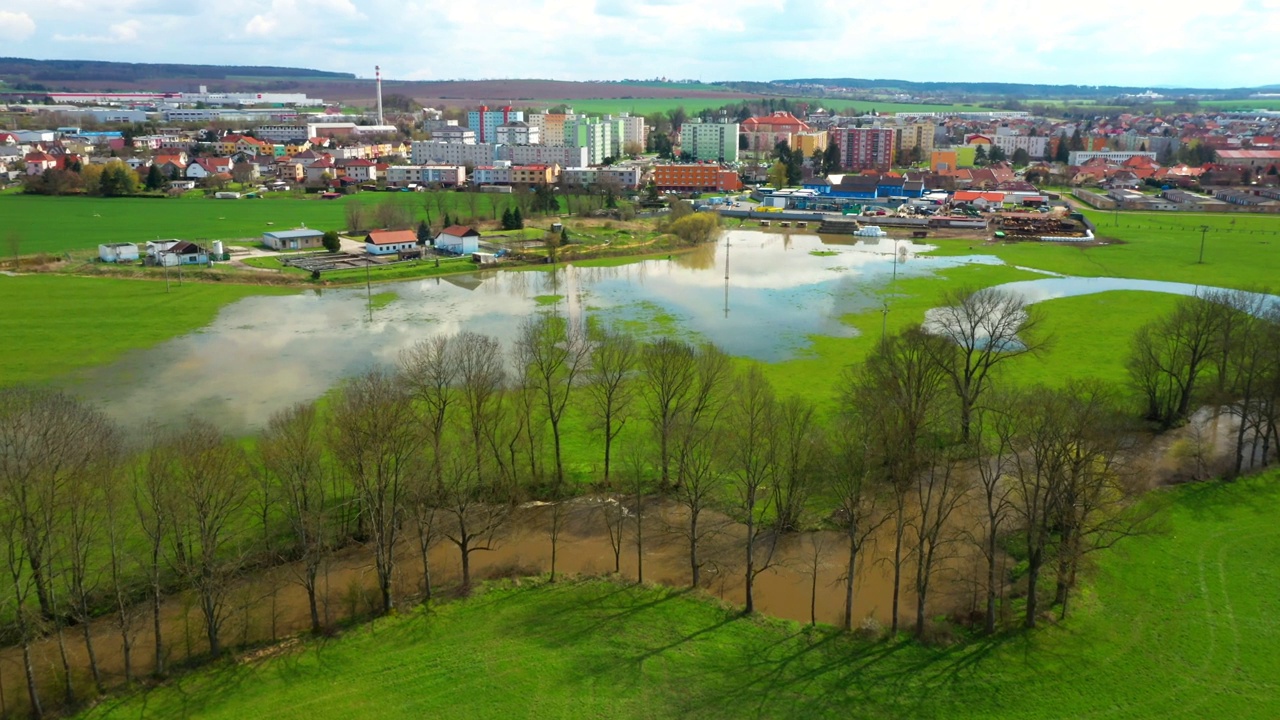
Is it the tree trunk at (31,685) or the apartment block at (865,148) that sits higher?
the apartment block at (865,148)

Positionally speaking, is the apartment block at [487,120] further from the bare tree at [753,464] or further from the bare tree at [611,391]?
the bare tree at [753,464]

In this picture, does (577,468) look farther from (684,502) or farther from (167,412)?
(167,412)

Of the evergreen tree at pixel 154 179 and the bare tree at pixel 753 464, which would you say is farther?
the evergreen tree at pixel 154 179

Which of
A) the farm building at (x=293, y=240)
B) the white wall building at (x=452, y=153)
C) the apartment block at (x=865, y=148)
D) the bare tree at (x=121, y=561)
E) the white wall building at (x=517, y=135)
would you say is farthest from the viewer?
the white wall building at (x=517, y=135)

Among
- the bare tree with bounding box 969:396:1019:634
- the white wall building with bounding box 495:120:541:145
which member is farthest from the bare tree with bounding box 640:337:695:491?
the white wall building with bounding box 495:120:541:145

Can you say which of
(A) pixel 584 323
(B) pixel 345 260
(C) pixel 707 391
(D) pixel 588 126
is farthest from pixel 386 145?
(C) pixel 707 391

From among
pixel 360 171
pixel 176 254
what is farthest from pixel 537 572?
pixel 360 171

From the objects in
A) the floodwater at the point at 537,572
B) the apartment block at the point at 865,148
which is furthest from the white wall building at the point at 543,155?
the floodwater at the point at 537,572
